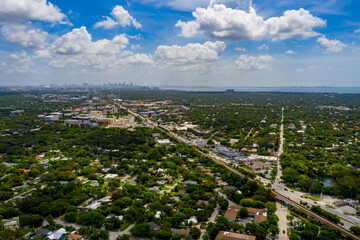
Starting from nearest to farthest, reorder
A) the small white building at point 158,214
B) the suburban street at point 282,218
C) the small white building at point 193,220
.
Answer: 1. the suburban street at point 282,218
2. the small white building at point 193,220
3. the small white building at point 158,214

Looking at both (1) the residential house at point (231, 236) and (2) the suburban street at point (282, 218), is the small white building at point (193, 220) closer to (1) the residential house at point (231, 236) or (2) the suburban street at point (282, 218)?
(1) the residential house at point (231, 236)

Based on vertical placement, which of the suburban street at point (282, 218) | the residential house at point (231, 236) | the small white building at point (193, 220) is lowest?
the suburban street at point (282, 218)

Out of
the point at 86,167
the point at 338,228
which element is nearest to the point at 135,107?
the point at 86,167

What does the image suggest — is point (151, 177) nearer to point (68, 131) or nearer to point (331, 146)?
point (68, 131)

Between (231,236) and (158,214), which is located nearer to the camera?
(231,236)

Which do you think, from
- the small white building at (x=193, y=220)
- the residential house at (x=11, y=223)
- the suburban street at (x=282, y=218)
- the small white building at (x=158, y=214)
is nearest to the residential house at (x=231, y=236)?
the small white building at (x=193, y=220)

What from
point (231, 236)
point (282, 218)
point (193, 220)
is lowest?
point (282, 218)

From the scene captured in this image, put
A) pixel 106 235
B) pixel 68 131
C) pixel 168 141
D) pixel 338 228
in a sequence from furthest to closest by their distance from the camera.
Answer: pixel 68 131
pixel 168 141
pixel 338 228
pixel 106 235

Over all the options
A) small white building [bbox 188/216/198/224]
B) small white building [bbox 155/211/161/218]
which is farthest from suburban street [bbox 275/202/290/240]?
small white building [bbox 155/211/161/218]

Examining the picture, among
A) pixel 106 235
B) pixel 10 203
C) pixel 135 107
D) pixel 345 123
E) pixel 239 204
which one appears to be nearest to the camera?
pixel 106 235

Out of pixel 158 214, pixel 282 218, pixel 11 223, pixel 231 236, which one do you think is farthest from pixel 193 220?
pixel 11 223

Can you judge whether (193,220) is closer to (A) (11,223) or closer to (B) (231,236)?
(B) (231,236)
